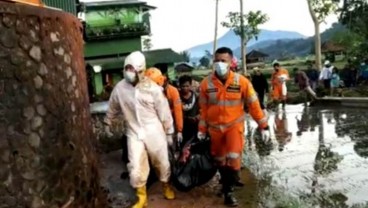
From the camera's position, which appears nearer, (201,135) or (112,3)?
(201,135)

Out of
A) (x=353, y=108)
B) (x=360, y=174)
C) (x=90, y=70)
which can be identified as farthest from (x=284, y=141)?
(x=90, y=70)

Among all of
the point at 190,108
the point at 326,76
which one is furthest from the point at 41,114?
the point at 326,76

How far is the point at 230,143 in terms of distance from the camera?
243 inches

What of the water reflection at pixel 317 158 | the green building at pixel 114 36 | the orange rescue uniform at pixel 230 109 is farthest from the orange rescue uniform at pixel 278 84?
the green building at pixel 114 36

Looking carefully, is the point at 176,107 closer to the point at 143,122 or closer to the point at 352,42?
the point at 143,122

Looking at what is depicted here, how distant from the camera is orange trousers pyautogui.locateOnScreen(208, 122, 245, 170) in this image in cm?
617

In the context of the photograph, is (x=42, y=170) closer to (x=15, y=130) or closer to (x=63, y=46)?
(x=15, y=130)

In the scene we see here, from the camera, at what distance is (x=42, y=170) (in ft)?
16.0

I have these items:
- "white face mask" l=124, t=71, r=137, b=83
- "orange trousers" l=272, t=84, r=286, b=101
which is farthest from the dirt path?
"orange trousers" l=272, t=84, r=286, b=101

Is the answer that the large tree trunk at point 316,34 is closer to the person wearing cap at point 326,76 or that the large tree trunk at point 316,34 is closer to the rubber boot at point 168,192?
the person wearing cap at point 326,76

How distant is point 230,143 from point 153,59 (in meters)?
26.8

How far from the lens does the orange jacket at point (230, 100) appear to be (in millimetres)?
6137

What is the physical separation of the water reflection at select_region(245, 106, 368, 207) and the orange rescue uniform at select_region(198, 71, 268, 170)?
82 cm

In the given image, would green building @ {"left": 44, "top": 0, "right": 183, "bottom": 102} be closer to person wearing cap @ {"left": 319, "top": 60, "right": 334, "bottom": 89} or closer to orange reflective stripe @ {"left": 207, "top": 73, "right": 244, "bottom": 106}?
person wearing cap @ {"left": 319, "top": 60, "right": 334, "bottom": 89}
